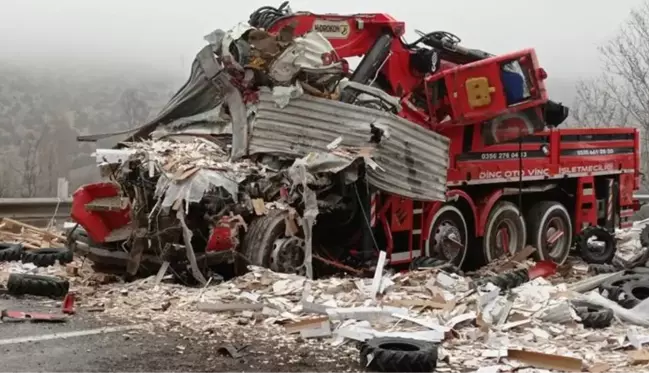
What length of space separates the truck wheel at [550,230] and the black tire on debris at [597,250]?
9.9 inches

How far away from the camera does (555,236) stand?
1282cm

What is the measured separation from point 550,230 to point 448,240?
2.82 meters

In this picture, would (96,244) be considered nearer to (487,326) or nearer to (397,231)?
(397,231)

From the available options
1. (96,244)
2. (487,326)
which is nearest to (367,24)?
(96,244)

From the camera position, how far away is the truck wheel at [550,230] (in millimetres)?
12422

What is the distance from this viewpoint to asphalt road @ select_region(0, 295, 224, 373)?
534cm

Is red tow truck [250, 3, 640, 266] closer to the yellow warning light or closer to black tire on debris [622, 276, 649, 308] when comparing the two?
the yellow warning light

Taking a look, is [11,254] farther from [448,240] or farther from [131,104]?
[131,104]

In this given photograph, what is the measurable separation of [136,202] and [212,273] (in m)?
1.09

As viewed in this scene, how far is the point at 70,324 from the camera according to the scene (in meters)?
6.58


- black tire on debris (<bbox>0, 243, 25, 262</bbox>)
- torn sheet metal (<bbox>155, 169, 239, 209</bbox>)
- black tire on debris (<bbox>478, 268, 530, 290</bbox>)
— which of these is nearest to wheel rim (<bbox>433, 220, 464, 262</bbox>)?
black tire on debris (<bbox>478, 268, 530, 290</bbox>)

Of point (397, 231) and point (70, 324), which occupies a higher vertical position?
point (397, 231)

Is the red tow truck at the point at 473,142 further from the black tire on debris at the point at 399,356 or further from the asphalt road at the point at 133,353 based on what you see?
the black tire on debris at the point at 399,356

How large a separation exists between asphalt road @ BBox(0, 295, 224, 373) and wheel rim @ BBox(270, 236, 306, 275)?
1.96 m
